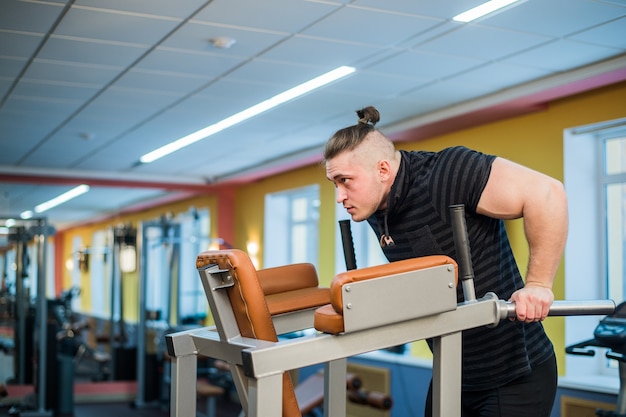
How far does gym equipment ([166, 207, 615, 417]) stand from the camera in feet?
5.01

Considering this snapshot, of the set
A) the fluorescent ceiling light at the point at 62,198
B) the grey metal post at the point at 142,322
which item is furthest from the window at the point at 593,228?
the fluorescent ceiling light at the point at 62,198

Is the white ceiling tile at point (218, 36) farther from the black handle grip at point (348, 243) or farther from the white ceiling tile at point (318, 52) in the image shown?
the black handle grip at point (348, 243)

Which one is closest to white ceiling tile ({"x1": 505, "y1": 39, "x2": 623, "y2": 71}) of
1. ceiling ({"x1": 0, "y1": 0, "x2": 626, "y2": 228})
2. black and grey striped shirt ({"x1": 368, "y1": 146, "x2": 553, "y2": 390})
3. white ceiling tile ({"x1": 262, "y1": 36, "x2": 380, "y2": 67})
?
ceiling ({"x1": 0, "y1": 0, "x2": 626, "y2": 228})

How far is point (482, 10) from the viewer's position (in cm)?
360

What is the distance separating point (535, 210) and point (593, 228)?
368 cm

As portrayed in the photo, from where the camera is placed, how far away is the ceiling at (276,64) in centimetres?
365

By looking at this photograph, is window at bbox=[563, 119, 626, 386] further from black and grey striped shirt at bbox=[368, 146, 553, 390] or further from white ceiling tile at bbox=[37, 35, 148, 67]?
black and grey striped shirt at bbox=[368, 146, 553, 390]

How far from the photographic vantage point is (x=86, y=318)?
47.5 ft

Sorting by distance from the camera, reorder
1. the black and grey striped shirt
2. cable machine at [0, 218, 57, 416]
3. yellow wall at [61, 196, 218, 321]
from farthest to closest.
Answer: yellow wall at [61, 196, 218, 321] → cable machine at [0, 218, 57, 416] → the black and grey striped shirt

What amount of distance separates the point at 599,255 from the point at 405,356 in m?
1.89

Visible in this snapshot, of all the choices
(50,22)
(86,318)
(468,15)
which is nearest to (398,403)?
(468,15)

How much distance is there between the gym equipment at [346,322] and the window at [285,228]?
6.89 meters

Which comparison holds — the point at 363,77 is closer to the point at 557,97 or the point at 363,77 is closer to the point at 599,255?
the point at 557,97

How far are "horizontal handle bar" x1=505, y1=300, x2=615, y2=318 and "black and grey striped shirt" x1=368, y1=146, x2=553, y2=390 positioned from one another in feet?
0.57
